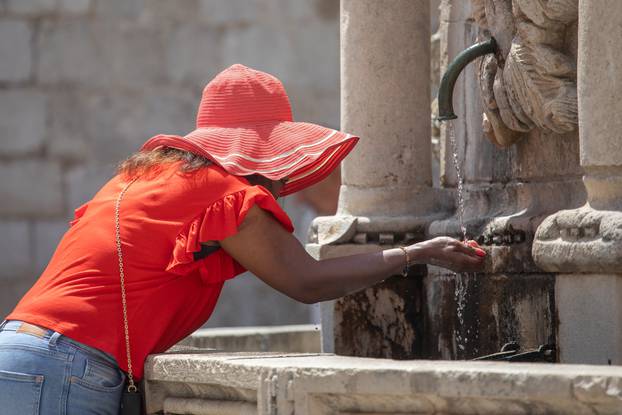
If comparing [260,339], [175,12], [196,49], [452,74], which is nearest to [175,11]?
[175,12]

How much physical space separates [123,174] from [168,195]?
0.75 ft

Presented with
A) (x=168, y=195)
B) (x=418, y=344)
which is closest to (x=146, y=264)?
(x=168, y=195)

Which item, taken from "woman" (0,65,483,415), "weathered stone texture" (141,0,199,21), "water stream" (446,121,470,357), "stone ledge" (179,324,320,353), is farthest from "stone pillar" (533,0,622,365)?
"weathered stone texture" (141,0,199,21)

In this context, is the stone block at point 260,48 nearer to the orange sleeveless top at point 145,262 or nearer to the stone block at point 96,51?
the stone block at point 96,51

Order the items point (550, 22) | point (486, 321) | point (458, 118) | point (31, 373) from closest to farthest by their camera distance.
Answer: point (31, 373) < point (550, 22) < point (486, 321) < point (458, 118)

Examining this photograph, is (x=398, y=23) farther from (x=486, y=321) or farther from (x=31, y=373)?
(x=31, y=373)

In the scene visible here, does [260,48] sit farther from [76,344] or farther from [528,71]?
[76,344]

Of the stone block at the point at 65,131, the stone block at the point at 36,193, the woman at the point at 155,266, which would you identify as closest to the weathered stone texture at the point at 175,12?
the stone block at the point at 65,131

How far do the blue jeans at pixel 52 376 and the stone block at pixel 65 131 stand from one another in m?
5.92

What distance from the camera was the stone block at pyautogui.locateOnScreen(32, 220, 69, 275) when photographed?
31.6ft

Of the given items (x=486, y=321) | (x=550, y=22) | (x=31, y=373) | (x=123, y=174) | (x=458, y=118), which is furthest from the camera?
(x=458, y=118)

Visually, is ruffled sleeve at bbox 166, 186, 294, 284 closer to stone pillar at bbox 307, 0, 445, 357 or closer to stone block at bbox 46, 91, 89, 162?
stone pillar at bbox 307, 0, 445, 357

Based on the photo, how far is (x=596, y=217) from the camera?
12.6 ft

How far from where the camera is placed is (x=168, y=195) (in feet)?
12.5
